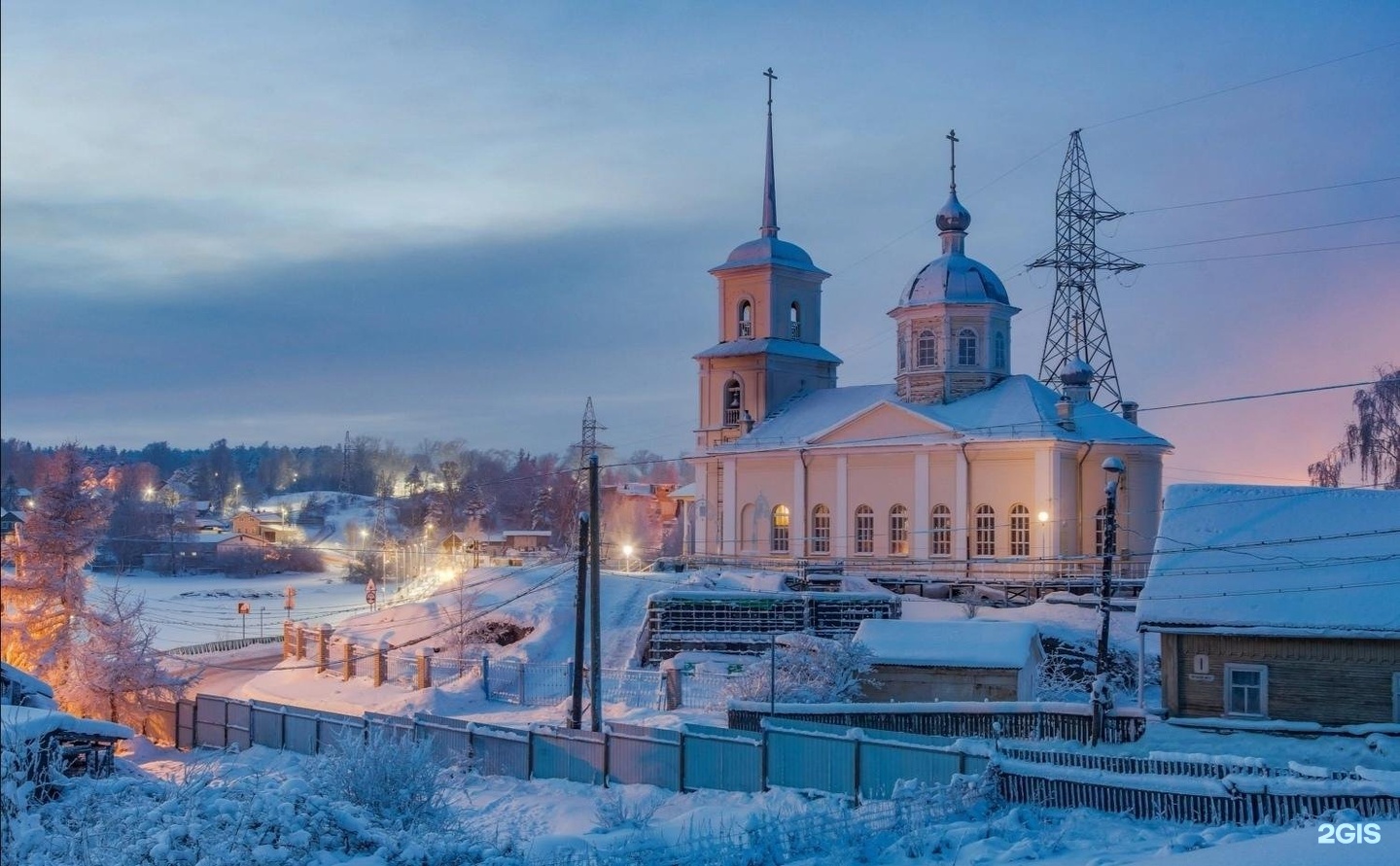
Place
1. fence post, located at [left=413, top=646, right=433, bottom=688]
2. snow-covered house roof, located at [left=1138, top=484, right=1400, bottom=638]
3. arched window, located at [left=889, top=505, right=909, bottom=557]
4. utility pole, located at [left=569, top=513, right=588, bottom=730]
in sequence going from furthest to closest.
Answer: arched window, located at [left=889, top=505, right=909, bottom=557] < fence post, located at [left=413, top=646, right=433, bottom=688] < utility pole, located at [left=569, top=513, right=588, bottom=730] < snow-covered house roof, located at [left=1138, top=484, right=1400, bottom=638]

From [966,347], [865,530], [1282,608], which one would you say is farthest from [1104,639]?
[966,347]

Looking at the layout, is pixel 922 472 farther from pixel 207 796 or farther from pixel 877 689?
pixel 207 796

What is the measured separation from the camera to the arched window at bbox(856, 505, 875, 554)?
42.0 metres

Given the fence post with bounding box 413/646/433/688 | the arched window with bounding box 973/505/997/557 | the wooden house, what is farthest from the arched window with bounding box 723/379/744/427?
the wooden house

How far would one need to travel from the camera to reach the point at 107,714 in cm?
3356

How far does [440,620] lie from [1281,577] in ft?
80.9

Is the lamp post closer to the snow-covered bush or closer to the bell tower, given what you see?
the snow-covered bush

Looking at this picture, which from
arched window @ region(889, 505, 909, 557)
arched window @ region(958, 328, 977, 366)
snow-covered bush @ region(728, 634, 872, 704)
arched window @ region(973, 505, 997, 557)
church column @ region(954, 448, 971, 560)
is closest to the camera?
snow-covered bush @ region(728, 634, 872, 704)

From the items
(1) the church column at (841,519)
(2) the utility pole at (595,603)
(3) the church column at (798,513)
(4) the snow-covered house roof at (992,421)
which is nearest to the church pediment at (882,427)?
(4) the snow-covered house roof at (992,421)

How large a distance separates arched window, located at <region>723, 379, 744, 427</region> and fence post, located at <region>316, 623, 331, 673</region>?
18192mm

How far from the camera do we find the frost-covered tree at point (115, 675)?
33.6 metres

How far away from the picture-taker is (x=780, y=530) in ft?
147

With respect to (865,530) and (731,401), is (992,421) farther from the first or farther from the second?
(731,401)

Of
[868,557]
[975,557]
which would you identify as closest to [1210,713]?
[975,557]
